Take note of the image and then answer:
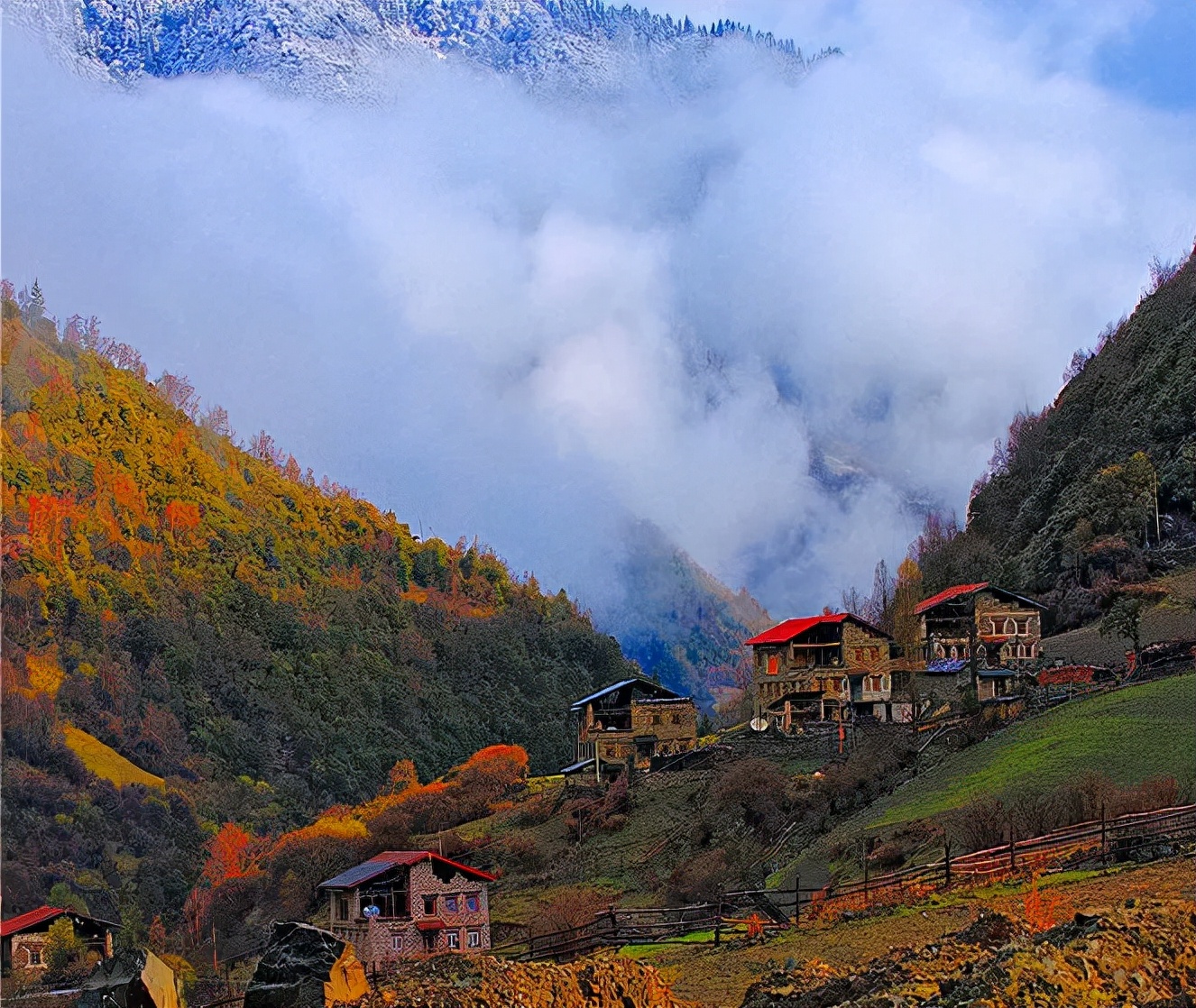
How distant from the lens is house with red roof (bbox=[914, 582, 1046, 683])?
39000 millimetres

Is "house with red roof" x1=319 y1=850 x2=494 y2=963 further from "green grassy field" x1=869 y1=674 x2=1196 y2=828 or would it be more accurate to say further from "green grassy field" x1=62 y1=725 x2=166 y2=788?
"green grassy field" x1=62 y1=725 x2=166 y2=788

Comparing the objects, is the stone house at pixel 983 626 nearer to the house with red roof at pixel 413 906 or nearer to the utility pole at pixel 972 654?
the utility pole at pixel 972 654

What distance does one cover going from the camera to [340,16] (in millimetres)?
65750

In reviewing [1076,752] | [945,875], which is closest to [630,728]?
[1076,752]

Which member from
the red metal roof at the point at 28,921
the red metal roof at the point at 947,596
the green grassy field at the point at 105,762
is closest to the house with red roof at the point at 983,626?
the red metal roof at the point at 947,596

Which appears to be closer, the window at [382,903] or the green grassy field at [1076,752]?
the window at [382,903]

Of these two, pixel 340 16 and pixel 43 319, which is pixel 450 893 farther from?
pixel 43 319

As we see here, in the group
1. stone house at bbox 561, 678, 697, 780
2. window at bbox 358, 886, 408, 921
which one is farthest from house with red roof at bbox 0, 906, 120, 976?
stone house at bbox 561, 678, 697, 780

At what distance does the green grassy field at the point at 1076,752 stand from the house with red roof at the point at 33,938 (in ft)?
49.8

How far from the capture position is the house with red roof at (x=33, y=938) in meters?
28.9

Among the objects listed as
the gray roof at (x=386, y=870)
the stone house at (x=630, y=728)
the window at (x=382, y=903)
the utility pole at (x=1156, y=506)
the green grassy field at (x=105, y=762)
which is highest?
the utility pole at (x=1156, y=506)

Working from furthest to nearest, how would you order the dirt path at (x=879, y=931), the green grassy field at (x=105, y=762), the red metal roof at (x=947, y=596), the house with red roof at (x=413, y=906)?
the green grassy field at (x=105, y=762), the red metal roof at (x=947, y=596), the house with red roof at (x=413, y=906), the dirt path at (x=879, y=931)

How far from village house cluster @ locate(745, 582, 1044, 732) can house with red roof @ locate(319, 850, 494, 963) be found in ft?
49.1

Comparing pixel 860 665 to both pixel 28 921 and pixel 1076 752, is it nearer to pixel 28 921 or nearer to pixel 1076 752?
pixel 1076 752
